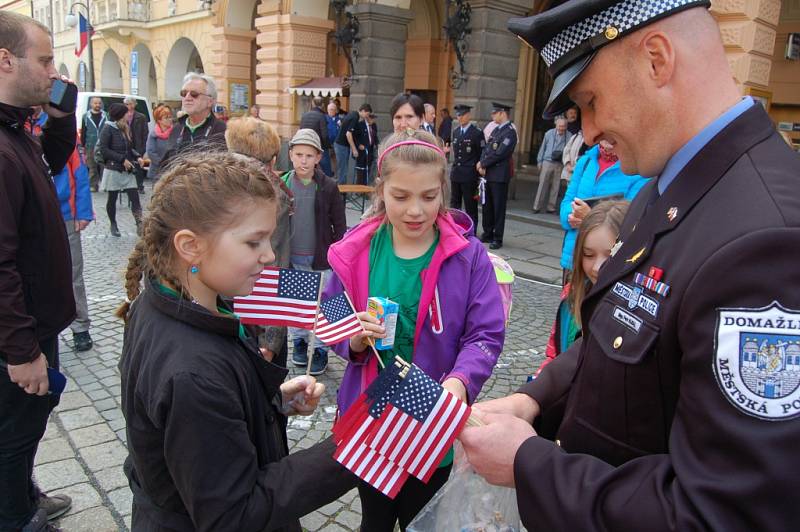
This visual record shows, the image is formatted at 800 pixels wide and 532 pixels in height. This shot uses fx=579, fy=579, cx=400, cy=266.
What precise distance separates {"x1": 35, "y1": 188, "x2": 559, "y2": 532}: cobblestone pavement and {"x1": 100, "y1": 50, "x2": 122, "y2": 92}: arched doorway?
26.6m

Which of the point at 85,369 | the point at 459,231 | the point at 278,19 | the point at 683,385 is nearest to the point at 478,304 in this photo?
the point at 459,231

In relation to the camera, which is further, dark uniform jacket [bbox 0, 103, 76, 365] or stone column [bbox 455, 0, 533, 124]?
stone column [bbox 455, 0, 533, 124]

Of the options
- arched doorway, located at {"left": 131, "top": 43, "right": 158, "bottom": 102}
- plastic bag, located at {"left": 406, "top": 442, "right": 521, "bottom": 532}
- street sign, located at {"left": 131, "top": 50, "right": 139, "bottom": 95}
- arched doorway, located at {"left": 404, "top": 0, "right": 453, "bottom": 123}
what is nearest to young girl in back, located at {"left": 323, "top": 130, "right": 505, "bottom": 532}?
plastic bag, located at {"left": 406, "top": 442, "right": 521, "bottom": 532}

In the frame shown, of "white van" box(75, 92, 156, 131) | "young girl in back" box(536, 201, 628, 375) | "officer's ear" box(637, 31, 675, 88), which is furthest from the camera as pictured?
"white van" box(75, 92, 156, 131)

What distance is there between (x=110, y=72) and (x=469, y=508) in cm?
3302

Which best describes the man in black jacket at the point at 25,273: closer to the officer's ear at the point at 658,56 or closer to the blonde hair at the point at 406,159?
the blonde hair at the point at 406,159

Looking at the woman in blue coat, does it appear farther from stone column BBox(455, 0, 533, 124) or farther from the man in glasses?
stone column BBox(455, 0, 533, 124)

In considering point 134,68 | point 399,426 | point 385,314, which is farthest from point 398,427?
point 134,68

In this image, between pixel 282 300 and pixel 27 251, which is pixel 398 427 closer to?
pixel 282 300

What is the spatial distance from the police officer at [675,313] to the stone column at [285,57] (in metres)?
14.8

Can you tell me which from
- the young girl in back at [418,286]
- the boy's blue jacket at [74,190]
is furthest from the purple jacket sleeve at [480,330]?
the boy's blue jacket at [74,190]

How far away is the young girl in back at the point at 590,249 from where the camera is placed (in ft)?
8.27

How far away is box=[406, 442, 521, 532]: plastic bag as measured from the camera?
1509mm

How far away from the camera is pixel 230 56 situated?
18.6 m
